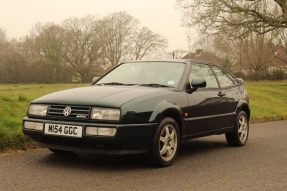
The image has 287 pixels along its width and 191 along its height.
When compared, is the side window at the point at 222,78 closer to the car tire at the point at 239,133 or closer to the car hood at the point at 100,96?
the car tire at the point at 239,133

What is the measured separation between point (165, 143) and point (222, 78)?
2.65 m

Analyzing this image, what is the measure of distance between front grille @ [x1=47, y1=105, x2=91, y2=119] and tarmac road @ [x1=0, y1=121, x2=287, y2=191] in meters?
0.68

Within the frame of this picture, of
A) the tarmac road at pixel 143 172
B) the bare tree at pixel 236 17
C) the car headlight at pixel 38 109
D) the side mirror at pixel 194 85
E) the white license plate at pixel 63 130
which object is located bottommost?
the tarmac road at pixel 143 172

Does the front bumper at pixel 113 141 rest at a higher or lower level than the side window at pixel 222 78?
lower

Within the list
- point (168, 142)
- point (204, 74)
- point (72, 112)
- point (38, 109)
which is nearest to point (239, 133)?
point (204, 74)

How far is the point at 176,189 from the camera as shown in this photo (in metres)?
5.04

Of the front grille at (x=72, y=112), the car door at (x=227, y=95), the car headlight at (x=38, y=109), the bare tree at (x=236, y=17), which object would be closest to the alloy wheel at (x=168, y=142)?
the front grille at (x=72, y=112)

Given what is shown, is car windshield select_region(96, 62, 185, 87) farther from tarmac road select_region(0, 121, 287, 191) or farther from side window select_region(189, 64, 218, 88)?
tarmac road select_region(0, 121, 287, 191)

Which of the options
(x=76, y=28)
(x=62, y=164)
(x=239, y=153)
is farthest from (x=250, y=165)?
(x=76, y=28)

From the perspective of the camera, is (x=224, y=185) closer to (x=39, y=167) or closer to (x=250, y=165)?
(x=250, y=165)

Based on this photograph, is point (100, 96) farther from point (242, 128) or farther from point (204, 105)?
point (242, 128)

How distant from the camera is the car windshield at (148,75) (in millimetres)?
7059

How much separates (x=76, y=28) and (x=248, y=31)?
47.4 meters

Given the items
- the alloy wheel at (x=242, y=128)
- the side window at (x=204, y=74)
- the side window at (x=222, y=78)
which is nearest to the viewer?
the side window at (x=204, y=74)
